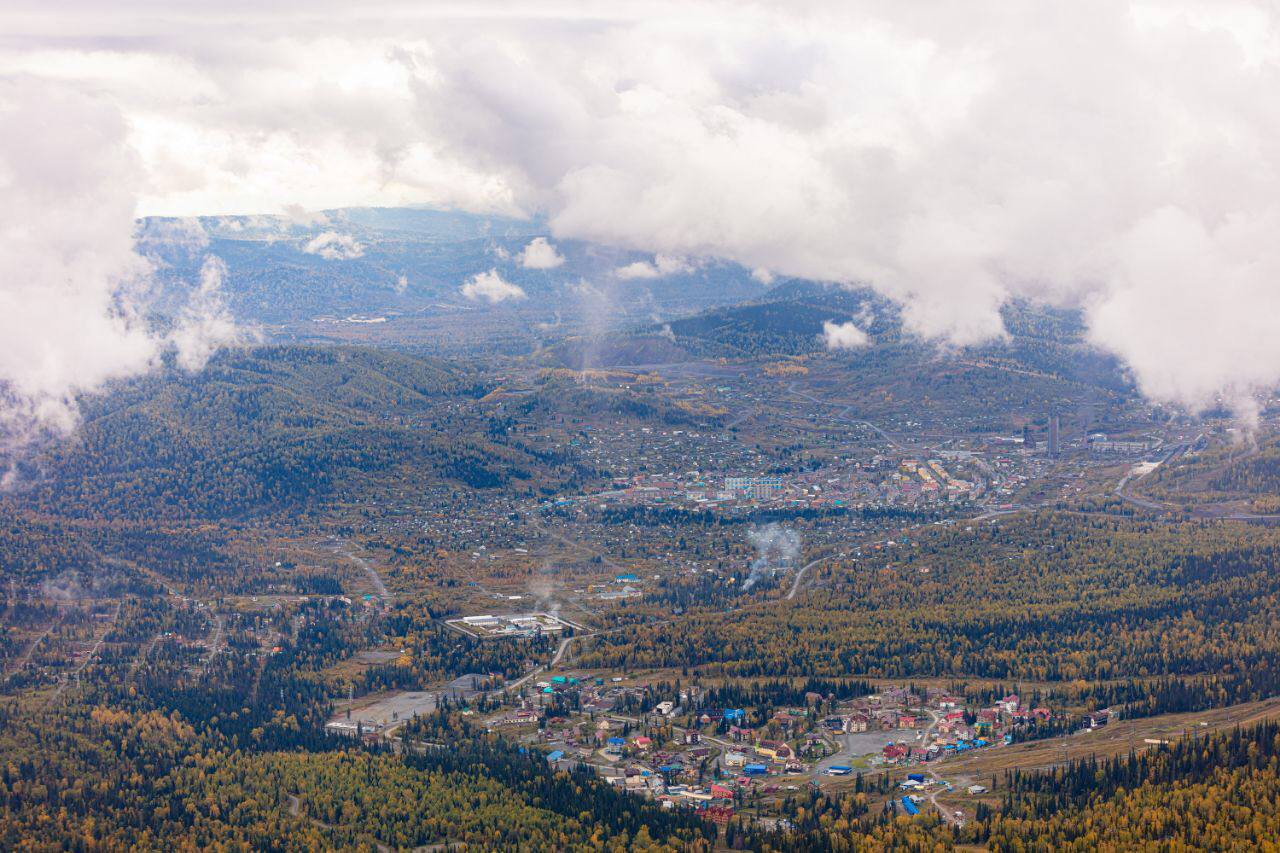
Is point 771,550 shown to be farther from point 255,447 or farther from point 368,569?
point 255,447

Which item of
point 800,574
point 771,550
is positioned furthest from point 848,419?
point 800,574

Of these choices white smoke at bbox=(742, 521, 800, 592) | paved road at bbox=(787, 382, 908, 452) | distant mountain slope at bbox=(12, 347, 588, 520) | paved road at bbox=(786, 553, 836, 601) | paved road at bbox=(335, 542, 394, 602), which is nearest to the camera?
paved road at bbox=(786, 553, 836, 601)

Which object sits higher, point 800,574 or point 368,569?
point 368,569

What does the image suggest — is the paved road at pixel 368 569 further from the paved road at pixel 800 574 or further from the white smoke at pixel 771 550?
the paved road at pixel 800 574

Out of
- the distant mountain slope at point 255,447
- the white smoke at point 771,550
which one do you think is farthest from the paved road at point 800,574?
the distant mountain slope at point 255,447

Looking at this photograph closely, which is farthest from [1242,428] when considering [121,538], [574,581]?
[121,538]

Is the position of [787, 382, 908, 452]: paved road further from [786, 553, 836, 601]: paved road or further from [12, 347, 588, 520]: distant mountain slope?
[786, 553, 836, 601]: paved road

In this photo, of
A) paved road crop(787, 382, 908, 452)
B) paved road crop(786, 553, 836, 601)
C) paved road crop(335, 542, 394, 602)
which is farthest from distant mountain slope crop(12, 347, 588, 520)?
paved road crop(786, 553, 836, 601)

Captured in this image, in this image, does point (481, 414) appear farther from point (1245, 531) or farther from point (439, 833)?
point (439, 833)
